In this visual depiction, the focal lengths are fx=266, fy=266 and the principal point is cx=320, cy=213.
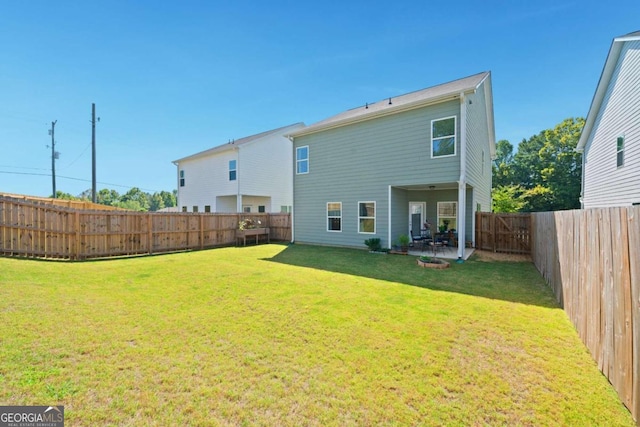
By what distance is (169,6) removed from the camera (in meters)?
8.98

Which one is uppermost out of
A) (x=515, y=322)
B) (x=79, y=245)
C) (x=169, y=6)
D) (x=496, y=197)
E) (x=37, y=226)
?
(x=169, y=6)

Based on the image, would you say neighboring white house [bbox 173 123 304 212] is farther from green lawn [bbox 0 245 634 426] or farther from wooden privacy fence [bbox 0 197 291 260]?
green lawn [bbox 0 245 634 426]

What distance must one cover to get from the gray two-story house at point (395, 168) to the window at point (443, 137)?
3cm

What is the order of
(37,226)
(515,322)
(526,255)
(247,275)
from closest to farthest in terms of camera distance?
(515,322), (247,275), (37,226), (526,255)

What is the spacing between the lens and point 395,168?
11.0 metres

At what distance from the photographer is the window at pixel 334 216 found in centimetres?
1284

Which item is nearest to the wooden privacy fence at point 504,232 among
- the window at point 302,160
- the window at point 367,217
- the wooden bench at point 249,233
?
the window at point 367,217

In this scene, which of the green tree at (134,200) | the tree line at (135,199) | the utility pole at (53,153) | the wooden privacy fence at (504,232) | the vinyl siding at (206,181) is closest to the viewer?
the wooden privacy fence at (504,232)

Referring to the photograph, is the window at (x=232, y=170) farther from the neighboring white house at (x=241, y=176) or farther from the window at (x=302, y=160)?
the window at (x=302, y=160)

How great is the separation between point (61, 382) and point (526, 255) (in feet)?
43.7

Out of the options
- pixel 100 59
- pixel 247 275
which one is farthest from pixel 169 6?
pixel 247 275

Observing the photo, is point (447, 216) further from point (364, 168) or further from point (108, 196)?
point (108, 196)

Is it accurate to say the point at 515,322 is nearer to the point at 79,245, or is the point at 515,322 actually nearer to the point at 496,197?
the point at 79,245

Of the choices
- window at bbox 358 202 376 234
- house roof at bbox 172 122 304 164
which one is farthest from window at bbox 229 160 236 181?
window at bbox 358 202 376 234
